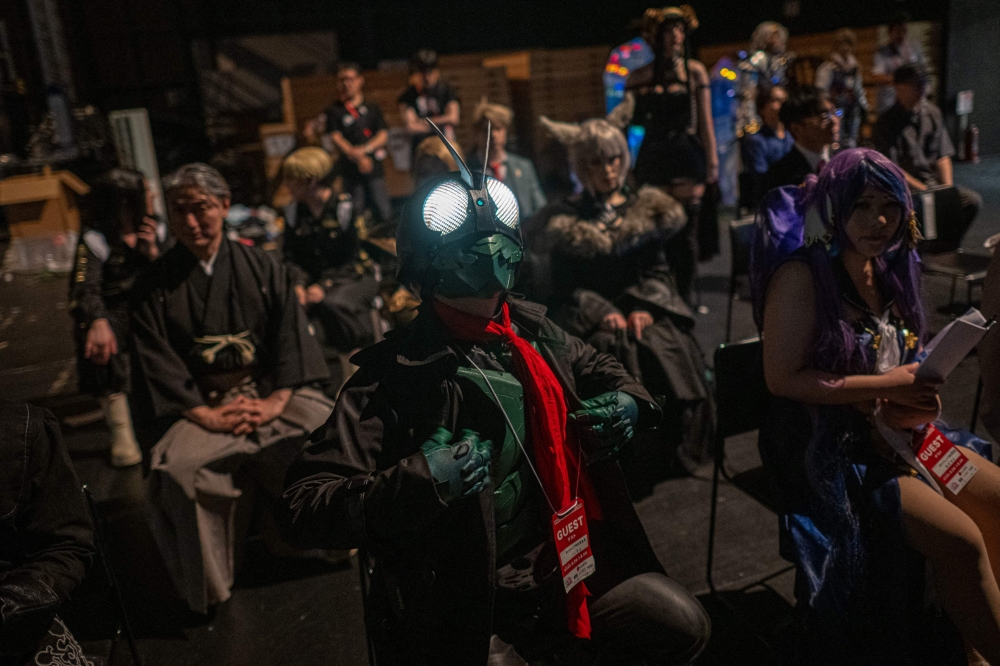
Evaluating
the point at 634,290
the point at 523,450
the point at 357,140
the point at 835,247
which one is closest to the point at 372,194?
the point at 357,140

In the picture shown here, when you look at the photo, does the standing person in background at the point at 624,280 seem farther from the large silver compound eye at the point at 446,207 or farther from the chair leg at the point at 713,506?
the large silver compound eye at the point at 446,207

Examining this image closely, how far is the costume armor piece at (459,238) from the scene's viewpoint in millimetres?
1639

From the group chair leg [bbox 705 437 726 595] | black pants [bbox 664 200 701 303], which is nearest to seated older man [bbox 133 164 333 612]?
chair leg [bbox 705 437 726 595]

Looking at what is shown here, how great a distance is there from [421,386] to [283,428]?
1.47 m

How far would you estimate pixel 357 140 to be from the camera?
21.9 feet

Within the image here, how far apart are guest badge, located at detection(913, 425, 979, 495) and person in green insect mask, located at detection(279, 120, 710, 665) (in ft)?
Answer: 2.79

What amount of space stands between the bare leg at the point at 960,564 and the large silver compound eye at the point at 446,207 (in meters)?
1.47

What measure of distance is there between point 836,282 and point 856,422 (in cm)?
42

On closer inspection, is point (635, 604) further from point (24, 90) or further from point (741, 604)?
point (24, 90)

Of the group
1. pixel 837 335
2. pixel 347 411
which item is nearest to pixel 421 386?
pixel 347 411

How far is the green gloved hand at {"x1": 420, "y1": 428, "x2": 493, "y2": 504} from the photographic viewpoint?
150cm


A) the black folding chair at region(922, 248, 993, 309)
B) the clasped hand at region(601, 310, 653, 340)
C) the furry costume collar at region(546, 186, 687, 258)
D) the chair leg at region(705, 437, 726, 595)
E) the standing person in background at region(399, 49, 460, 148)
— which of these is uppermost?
the standing person in background at region(399, 49, 460, 148)

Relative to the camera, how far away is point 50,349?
462 cm

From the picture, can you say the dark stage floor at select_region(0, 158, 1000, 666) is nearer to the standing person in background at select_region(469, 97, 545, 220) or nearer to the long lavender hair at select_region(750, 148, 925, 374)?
the long lavender hair at select_region(750, 148, 925, 374)
